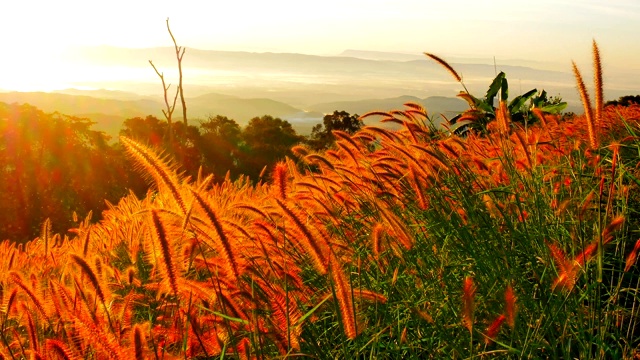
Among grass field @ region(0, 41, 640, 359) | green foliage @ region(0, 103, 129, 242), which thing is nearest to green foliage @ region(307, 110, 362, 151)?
green foliage @ region(0, 103, 129, 242)

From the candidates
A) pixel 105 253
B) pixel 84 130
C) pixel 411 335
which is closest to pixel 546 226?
pixel 411 335

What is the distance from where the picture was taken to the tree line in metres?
12.3

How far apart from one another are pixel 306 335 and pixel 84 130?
1230 cm

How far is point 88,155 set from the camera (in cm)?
1316

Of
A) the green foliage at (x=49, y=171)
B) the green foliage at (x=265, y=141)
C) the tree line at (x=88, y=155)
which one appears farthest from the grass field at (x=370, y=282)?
the green foliage at (x=265, y=141)

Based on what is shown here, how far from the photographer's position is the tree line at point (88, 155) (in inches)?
483

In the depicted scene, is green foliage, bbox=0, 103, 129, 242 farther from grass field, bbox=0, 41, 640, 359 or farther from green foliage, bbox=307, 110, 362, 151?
grass field, bbox=0, 41, 640, 359

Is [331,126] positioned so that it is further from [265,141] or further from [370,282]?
[370,282]

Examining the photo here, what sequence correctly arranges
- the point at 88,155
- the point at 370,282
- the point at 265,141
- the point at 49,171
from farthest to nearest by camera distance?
the point at 265,141 < the point at 88,155 < the point at 49,171 < the point at 370,282

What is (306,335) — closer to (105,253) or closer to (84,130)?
(105,253)

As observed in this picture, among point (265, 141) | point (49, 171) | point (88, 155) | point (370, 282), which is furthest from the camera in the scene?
point (265, 141)

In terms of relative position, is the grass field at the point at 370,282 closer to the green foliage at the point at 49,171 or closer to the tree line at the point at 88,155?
the tree line at the point at 88,155

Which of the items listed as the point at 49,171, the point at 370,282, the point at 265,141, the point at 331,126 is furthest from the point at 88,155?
the point at 370,282

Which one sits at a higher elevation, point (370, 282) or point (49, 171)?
point (370, 282)
